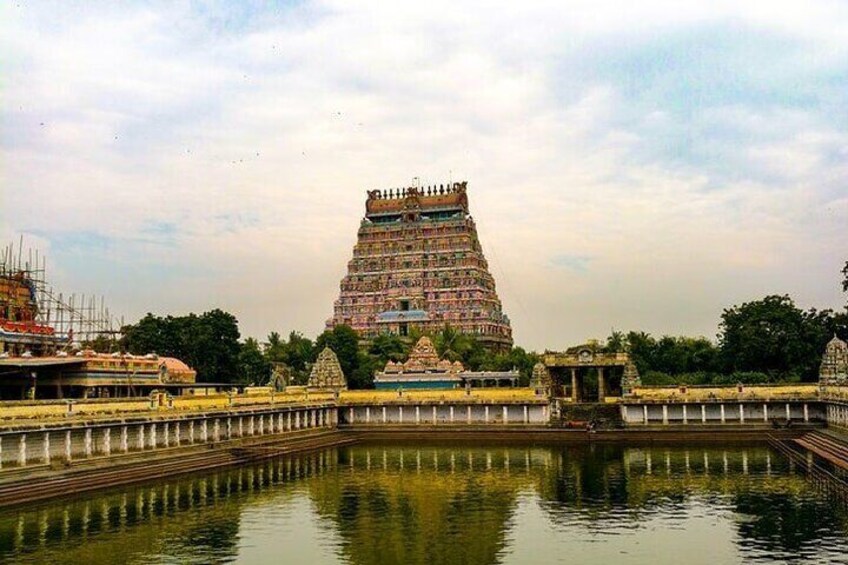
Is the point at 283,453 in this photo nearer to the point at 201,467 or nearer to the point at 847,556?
the point at 201,467

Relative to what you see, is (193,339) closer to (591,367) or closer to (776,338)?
(591,367)

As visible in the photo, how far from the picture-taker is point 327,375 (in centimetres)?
7825

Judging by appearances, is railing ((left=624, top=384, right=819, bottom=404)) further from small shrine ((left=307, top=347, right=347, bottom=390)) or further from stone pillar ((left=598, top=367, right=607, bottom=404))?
small shrine ((left=307, top=347, right=347, bottom=390))

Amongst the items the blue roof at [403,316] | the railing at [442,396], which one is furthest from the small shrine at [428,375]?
the blue roof at [403,316]

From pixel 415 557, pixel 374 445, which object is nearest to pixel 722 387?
pixel 374 445

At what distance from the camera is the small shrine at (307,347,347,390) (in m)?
77.7

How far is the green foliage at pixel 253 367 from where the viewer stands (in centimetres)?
10544

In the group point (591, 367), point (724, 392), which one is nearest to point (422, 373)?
point (591, 367)

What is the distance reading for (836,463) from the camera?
41.2 metres

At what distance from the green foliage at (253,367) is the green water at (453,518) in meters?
55.4

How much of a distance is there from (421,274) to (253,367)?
2883cm

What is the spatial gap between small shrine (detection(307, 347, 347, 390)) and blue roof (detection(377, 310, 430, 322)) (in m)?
42.6

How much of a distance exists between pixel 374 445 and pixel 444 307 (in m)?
57.7

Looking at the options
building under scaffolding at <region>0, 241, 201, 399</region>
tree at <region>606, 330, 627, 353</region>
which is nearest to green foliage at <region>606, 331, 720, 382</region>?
tree at <region>606, 330, 627, 353</region>
